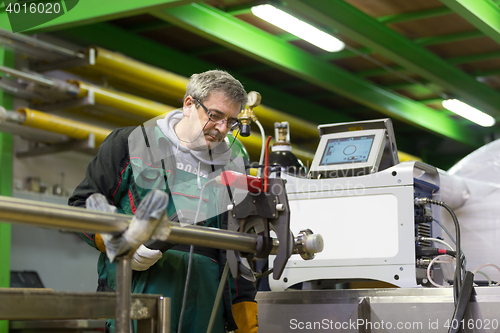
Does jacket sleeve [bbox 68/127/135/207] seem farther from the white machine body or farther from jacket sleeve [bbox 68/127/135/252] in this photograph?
the white machine body

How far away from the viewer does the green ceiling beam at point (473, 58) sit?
4.59m

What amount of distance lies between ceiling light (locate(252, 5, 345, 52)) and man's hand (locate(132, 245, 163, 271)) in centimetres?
250

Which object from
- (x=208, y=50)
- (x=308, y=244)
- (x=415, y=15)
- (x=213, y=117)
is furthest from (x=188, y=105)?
(x=208, y=50)

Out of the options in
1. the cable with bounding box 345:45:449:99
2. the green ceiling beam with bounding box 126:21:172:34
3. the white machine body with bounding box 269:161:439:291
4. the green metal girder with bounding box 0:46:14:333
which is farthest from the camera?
the cable with bounding box 345:45:449:99

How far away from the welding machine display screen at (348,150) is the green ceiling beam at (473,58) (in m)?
3.35

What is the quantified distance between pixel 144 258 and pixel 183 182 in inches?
10.6

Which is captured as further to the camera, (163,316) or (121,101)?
(121,101)

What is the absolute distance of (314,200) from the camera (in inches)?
66.0

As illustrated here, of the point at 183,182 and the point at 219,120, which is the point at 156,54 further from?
the point at 183,182

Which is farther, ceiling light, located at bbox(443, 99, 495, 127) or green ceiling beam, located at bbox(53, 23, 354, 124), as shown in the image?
ceiling light, located at bbox(443, 99, 495, 127)

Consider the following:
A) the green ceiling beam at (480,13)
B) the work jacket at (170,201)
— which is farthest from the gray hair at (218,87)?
the green ceiling beam at (480,13)

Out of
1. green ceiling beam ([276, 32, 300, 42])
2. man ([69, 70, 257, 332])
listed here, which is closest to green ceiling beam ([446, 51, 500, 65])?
green ceiling beam ([276, 32, 300, 42])

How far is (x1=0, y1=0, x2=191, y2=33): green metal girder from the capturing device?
2799 millimetres

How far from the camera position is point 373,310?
4.90 feet
